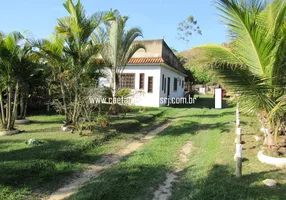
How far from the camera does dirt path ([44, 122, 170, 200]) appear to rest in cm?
414

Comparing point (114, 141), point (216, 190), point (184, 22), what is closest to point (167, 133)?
point (114, 141)

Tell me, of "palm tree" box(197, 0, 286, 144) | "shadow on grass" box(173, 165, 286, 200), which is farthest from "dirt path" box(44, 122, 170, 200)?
"palm tree" box(197, 0, 286, 144)

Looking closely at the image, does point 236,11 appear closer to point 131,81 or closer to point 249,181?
point 249,181

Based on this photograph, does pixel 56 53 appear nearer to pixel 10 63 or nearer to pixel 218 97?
pixel 10 63

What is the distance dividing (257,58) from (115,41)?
767 centimetres

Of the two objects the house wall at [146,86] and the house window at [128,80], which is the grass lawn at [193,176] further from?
the house window at [128,80]

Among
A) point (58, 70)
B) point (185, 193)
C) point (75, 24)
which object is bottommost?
point (185, 193)

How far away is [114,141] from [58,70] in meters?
3.37

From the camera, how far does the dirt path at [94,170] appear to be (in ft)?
13.6

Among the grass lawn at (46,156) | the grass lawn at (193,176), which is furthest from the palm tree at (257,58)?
the grass lawn at (46,156)

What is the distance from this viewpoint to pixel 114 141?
7.71 metres

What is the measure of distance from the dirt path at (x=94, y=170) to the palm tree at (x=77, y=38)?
2435 millimetres

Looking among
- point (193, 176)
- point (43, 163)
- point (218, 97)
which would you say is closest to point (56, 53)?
point (43, 163)

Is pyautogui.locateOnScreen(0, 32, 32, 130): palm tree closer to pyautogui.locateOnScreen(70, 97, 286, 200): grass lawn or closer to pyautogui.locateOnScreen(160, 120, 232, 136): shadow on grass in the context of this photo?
pyautogui.locateOnScreen(70, 97, 286, 200): grass lawn
